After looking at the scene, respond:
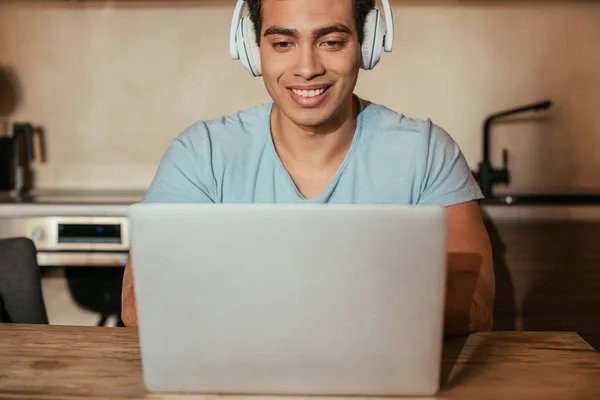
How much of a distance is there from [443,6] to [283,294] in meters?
2.08

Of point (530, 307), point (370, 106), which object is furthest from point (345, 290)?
point (530, 307)

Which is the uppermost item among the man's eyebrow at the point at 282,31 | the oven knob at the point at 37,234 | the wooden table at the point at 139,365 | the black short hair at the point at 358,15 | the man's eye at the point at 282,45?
the black short hair at the point at 358,15

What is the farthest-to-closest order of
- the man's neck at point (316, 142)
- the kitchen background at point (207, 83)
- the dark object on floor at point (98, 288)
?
the kitchen background at point (207, 83) < the dark object on floor at point (98, 288) < the man's neck at point (316, 142)

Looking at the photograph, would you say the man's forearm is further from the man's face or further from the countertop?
the countertop

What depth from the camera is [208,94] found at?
267 cm

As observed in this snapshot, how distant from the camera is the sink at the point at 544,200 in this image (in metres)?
2.28

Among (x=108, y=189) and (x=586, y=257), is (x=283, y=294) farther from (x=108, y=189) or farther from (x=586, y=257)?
(x=108, y=189)

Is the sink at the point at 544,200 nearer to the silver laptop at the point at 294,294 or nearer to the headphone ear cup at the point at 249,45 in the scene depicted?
the headphone ear cup at the point at 249,45

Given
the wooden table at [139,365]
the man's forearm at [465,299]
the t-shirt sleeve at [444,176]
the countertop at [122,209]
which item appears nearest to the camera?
the wooden table at [139,365]

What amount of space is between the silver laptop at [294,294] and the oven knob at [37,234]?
1.63 meters

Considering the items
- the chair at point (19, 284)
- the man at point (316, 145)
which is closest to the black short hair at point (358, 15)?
the man at point (316, 145)

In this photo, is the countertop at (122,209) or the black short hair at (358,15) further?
the countertop at (122,209)

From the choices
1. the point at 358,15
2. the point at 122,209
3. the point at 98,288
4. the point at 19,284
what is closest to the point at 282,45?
the point at 358,15

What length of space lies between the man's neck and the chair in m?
0.57
